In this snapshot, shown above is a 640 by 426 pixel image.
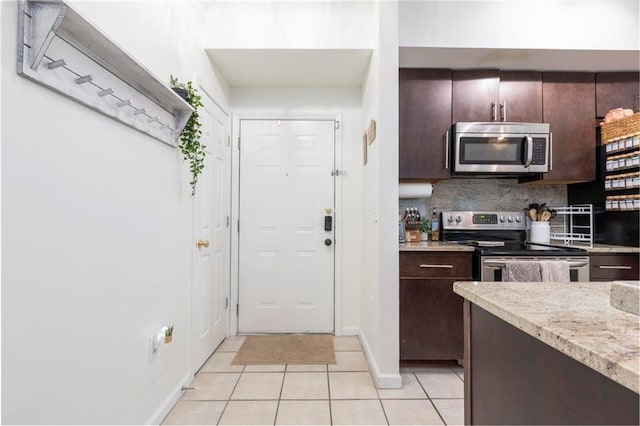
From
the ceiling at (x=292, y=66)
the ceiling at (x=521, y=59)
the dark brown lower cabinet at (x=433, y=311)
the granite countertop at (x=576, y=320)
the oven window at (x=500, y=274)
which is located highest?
the ceiling at (x=292, y=66)

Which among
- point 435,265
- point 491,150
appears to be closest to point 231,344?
point 435,265

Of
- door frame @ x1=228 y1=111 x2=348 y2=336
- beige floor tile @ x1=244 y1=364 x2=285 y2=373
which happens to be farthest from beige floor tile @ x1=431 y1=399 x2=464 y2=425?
door frame @ x1=228 y1=111 x2=348 y2=336

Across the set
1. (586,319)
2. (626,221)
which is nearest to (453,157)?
(626,221)

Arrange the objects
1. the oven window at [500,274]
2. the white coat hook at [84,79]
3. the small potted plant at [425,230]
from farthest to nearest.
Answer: the small potted plant at [425,230]
the oven window at [500,274]
the white coat hook at [84,79]

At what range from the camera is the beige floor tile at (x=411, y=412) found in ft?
5.74

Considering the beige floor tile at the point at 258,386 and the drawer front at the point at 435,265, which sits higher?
the drawer front at the point at 435,265

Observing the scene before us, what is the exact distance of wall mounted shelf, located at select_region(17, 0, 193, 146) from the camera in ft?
2.99

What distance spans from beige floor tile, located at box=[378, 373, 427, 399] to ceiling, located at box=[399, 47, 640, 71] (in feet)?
7.87

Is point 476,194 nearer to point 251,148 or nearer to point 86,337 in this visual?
point 251,148

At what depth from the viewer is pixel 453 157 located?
257 cm

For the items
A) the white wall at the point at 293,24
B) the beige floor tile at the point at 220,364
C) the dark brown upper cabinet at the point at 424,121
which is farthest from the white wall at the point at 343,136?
the beige floor tile at the point at 220,364

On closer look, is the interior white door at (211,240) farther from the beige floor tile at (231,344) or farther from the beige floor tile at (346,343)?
the beige floor tile at (346,343)

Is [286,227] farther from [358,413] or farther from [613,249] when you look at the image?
[613,249]

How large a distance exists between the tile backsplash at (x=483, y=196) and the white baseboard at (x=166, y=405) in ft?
7.14
